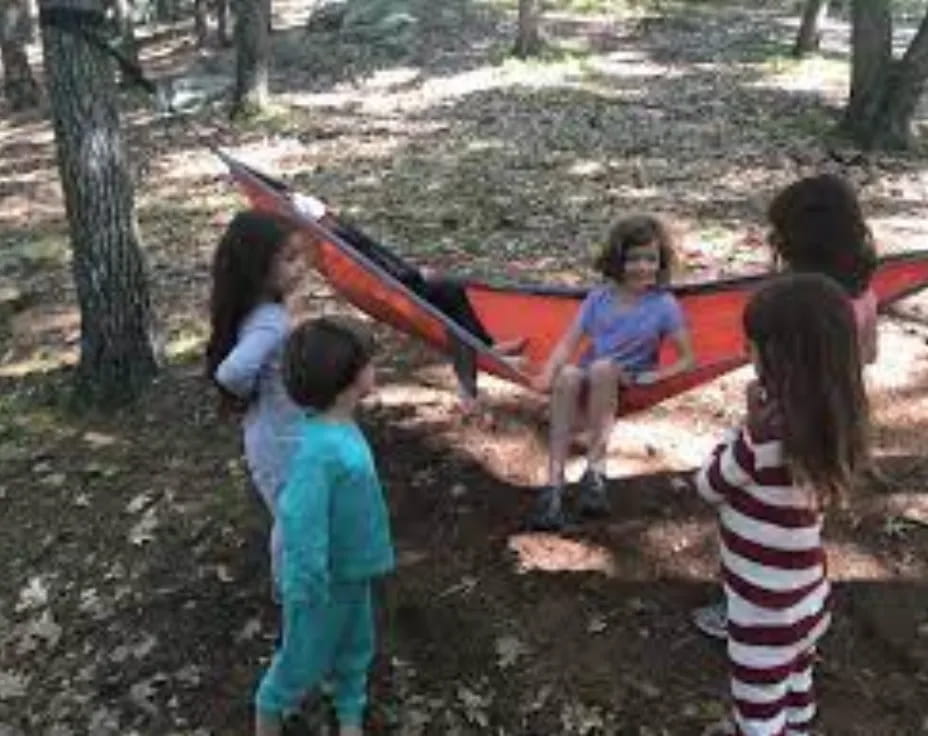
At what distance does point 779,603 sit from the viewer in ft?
11.4

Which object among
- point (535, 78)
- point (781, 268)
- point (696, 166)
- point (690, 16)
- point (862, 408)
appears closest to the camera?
point (862, 408)

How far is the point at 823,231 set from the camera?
4023mm

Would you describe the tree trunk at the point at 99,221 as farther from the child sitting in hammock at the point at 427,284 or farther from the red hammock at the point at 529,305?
the child sitting in hammock at the point at 427,284

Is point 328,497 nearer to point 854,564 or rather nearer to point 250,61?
point 854,564

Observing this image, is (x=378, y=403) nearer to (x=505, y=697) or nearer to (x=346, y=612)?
(x=505, y=697)

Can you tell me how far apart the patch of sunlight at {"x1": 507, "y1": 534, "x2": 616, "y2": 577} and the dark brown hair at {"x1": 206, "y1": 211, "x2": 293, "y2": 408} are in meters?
1.42

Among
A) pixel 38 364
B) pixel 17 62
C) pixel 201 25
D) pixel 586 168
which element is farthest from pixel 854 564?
pixel 201 25

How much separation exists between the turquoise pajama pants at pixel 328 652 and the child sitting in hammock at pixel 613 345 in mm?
1327

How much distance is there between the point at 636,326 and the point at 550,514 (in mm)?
761

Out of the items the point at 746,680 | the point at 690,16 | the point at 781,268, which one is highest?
the point at 781,268

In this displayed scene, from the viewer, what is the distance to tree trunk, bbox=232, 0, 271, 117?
14188 mm

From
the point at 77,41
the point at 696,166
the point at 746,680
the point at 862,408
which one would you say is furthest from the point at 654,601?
the point at 696,166

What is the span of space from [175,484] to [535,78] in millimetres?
10907

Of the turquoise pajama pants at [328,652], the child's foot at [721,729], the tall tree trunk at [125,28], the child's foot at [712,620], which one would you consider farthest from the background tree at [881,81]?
the tall tree trunk at [125,28]
